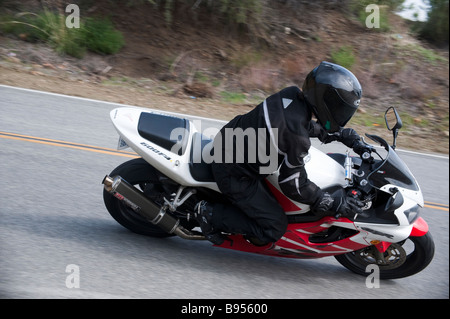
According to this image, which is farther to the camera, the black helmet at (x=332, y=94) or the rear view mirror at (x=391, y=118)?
the rear view mirror at (x=391, y=118)

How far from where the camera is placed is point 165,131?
4.01m

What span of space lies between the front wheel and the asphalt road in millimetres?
118

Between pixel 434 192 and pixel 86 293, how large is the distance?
5.29 meters

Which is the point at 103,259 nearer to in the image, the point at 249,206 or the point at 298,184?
the point at 249,206

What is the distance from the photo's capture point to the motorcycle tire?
4145 millimetres

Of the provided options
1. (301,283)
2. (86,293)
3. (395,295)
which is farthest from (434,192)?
(86,293)

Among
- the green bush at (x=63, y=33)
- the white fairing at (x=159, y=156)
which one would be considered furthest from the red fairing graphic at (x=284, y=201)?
the green bush at (x=63, y=33)

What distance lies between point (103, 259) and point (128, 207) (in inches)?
22.3

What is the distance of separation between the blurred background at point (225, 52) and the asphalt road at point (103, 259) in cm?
387

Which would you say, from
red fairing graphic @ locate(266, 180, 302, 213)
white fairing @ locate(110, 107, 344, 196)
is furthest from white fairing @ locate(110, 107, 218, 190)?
red fairing graphic @ locate(266, 180, 302, 213)

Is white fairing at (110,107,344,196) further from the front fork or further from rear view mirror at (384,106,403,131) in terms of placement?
the front fork

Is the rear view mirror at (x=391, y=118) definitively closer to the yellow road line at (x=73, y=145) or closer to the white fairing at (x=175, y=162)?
the white fairing at (x=175, y=162)

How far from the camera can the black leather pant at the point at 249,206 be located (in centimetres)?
381

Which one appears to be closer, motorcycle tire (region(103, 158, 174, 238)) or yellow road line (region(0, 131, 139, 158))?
motorcycle tire (region(103, 158, 174, 238))
